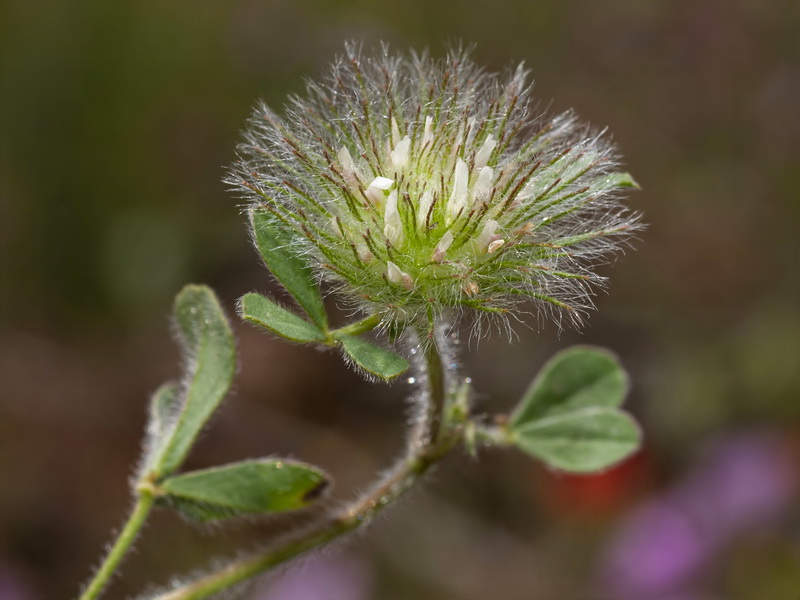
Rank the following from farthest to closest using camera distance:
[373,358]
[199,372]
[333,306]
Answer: [333,306]
[199,372]
[373,358]

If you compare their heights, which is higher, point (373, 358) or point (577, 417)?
point (577, 417)

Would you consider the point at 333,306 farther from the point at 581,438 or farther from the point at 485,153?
the point at 485,153

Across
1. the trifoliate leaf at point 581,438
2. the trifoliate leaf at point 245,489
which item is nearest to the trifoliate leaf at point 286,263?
the trifoliate leaf at point 245,489

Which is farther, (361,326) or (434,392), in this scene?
(434,392)

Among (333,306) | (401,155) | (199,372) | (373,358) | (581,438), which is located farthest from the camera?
(333,306)

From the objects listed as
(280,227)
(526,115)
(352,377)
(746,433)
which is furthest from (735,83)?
(280,227)

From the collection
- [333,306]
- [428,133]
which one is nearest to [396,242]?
[428,133]
